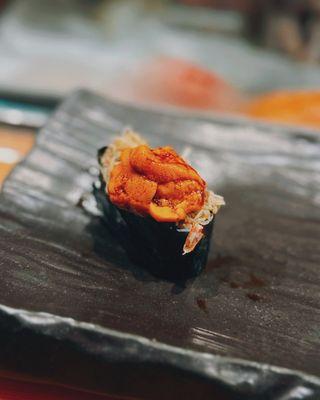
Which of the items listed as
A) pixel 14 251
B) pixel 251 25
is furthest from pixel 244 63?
pixel 14 251

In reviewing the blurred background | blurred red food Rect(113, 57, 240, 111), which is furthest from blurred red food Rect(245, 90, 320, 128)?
blurred red food Rect(113, 57, 240, 111)

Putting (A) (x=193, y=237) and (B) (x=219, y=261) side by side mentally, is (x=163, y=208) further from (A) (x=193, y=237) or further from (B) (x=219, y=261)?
(B) (x=219, y=261)

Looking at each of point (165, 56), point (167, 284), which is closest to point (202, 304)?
point (167, 284)

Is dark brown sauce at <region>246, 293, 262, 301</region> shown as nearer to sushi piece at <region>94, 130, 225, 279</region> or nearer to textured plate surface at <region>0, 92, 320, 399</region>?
textured plate surface at <region>0, 92, 320, 399</region>

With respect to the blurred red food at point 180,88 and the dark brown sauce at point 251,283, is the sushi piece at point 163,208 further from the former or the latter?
the blurred red food at point 180,88

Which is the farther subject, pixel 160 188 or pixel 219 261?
pixel 219 261

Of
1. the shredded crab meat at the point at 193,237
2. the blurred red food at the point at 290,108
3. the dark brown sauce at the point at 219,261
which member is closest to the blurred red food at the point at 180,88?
the blurred red food at the point at 290,108

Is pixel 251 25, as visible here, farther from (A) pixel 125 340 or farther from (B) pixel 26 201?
(A) pixel 125 340
